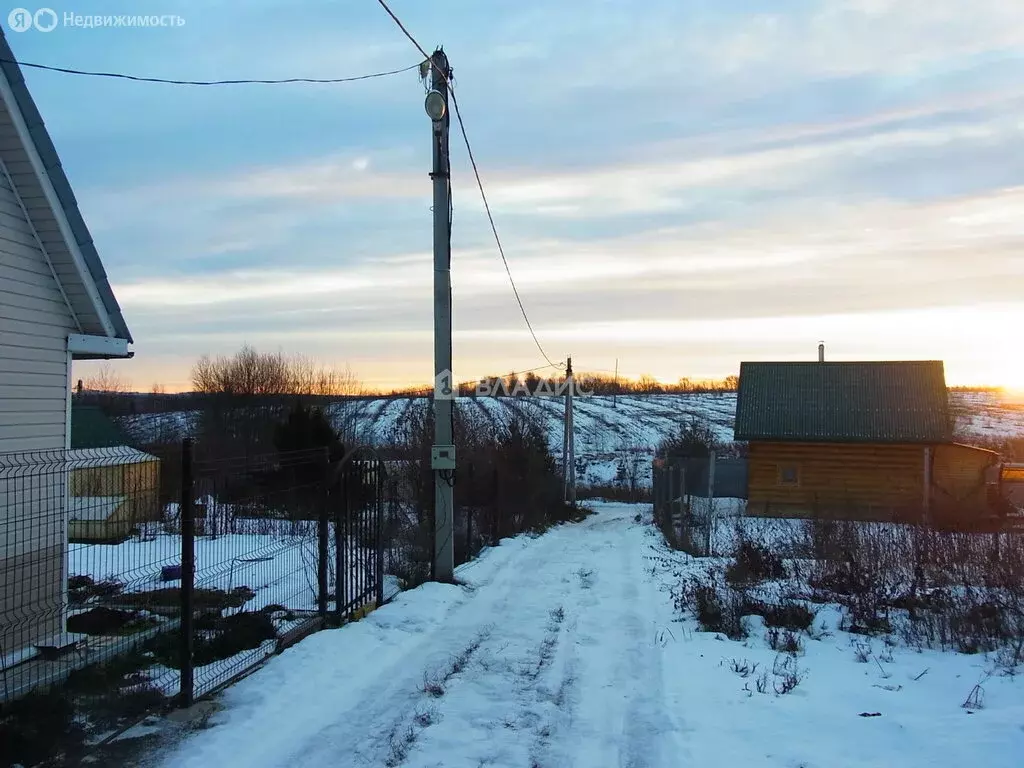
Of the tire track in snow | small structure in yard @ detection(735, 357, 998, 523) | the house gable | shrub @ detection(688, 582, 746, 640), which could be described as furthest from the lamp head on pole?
small structure in yard @ detection(735, 357, 998, 523)

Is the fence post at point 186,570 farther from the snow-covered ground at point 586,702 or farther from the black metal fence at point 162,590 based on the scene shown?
the snow-covered ground at point 586,702

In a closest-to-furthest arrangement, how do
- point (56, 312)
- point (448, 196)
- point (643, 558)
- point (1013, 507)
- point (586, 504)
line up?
point (56, 312) → point (448, 196) → point (643, 558) → point (1013, 507) → point (586, 504)

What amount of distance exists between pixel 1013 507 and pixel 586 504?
63.7ft

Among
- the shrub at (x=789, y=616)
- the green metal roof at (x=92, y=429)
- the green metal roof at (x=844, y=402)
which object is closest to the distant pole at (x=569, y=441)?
the green metal roof at (x=844, y=402)

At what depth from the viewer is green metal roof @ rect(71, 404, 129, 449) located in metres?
26.9

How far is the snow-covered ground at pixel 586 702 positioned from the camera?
211 inches

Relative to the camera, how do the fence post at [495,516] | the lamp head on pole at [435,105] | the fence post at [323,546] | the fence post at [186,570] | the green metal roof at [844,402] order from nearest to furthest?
the fence post at [186,570] < the fence post at [323,546] < the lamp head on pole at [435,105] < the fence post at [495,516] < the green metal roof at [844,402]

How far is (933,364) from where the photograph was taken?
29.8 meters

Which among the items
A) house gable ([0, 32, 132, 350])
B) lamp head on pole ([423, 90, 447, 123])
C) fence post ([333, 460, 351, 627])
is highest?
lamp head on pole ([423, 90, 447, 123])

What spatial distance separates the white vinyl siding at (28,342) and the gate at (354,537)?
10.2ft

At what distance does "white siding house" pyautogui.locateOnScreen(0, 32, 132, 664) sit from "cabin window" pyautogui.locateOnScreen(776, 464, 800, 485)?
956 inches

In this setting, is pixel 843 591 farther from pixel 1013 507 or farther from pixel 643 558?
pixel 1013 507

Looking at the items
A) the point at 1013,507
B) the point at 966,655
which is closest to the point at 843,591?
the point at 966,655

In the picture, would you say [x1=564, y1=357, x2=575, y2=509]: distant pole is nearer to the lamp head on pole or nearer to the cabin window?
the cabin window
